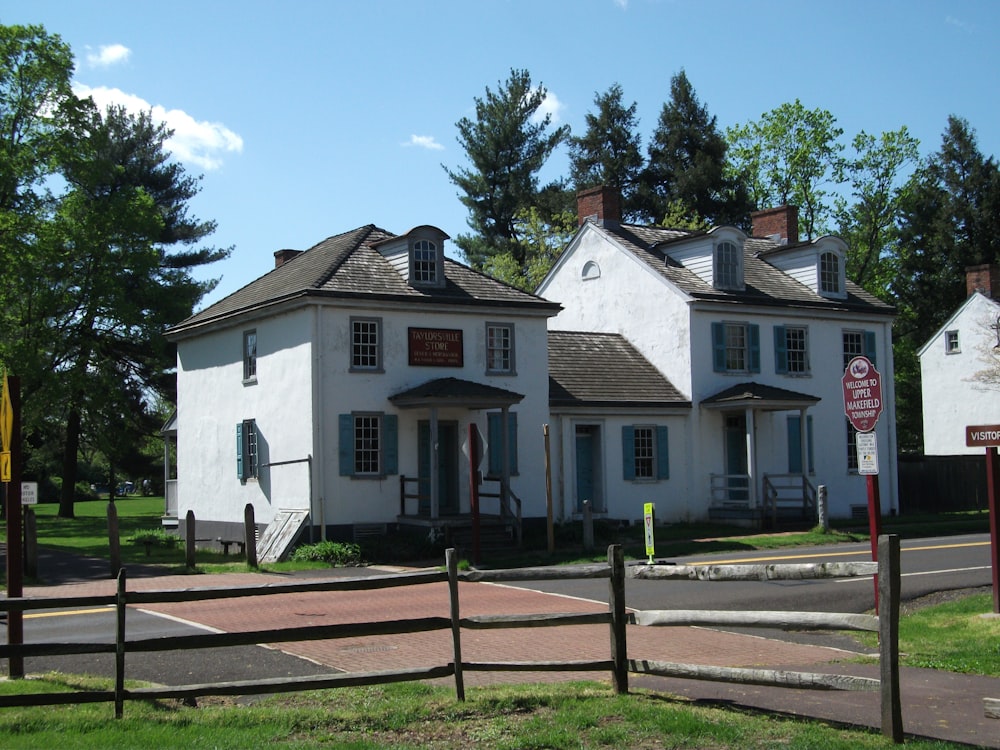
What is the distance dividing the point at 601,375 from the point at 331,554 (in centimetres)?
1070

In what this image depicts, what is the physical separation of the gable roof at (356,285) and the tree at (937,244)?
119 ft

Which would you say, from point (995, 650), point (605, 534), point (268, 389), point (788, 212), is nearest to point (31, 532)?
point (268, 389)

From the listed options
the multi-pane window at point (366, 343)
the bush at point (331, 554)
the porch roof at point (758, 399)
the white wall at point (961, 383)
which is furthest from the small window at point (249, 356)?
the white wall at point (961, 383)

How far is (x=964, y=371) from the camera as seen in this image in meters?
47.1

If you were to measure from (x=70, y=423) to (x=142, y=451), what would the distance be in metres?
18.6

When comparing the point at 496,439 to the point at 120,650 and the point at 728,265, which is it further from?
the point at 120,650

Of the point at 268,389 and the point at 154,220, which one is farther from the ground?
the point at 154,220

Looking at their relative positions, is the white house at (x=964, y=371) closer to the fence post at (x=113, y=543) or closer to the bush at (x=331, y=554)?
the bush at (x=331, y=554)

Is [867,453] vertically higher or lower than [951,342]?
lower

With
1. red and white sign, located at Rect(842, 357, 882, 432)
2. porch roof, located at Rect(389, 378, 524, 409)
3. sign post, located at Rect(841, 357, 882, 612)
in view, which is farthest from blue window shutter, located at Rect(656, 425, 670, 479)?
red and white sign, located at Rect(842, 357, 882, 432)

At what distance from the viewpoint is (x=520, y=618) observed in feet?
31.0

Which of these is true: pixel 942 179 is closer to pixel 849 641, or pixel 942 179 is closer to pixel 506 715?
pixel 849 641

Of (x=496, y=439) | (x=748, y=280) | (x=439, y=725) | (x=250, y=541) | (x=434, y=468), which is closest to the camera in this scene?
(x=439, y=725)

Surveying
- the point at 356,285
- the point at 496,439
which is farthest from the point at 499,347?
the point at 356,285
